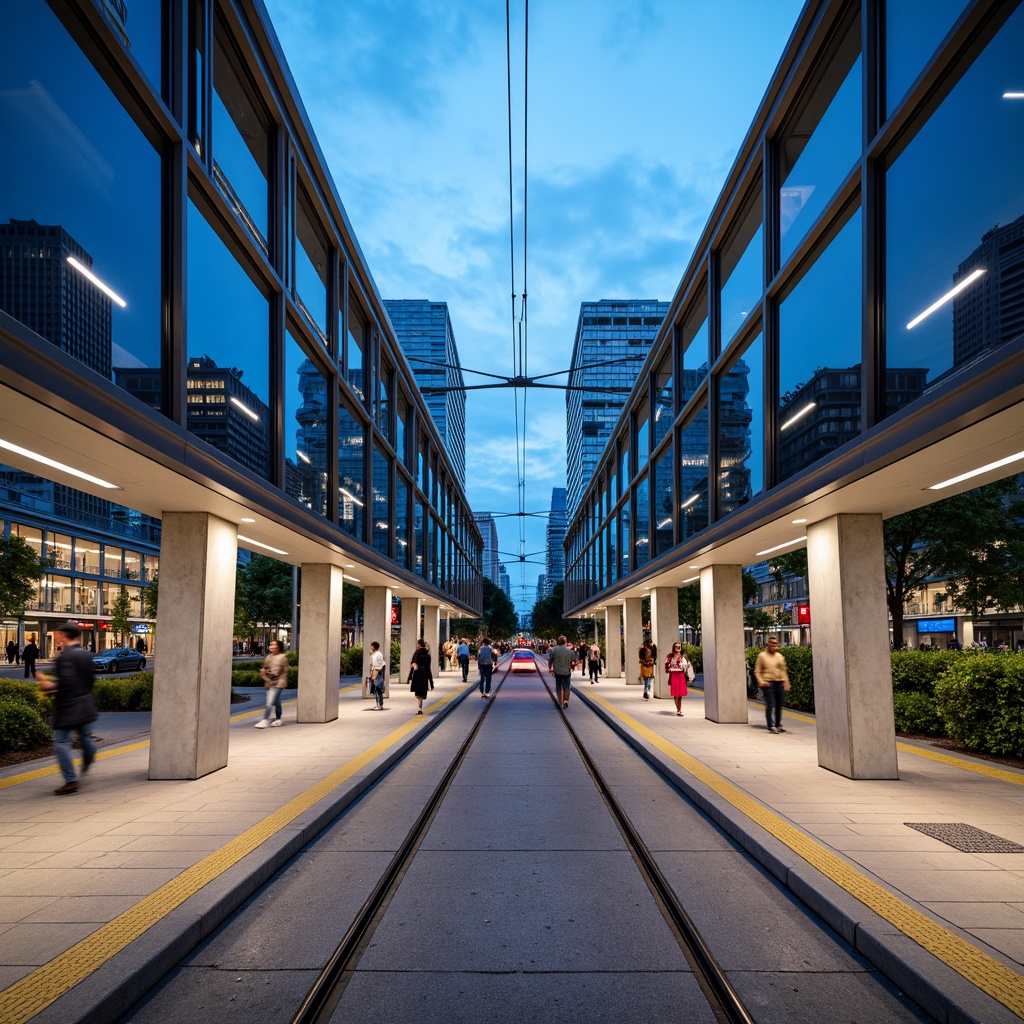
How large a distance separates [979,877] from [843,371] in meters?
5.91

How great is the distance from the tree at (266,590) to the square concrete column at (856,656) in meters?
39.9

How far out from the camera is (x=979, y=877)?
19.0 feet

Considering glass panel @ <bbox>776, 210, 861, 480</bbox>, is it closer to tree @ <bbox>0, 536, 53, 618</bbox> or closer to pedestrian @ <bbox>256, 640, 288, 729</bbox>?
pedestrian @ <bbox>256, 640, 288, 729</bbox>

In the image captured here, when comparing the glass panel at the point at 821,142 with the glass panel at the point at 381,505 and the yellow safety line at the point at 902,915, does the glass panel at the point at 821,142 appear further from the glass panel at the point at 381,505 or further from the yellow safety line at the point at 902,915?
the glass panel at the point at 381,505

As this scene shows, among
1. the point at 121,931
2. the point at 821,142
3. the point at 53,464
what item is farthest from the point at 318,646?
→ the point at 821,142

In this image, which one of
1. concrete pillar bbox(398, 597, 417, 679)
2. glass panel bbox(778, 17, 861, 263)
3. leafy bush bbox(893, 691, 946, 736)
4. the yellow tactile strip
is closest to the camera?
the yellow tactile strip

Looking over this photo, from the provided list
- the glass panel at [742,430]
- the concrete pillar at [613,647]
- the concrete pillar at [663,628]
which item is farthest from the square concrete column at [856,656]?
the concrete pillar at [613,647]

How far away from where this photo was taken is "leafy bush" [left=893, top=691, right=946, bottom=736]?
14211 mm

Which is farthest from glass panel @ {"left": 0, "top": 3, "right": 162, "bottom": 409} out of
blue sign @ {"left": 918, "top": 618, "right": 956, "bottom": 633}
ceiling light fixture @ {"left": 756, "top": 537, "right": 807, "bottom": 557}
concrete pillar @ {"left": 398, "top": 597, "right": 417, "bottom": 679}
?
blue sign @ {"left": 918, "top": 618, "right": 956, "bottom": 633}

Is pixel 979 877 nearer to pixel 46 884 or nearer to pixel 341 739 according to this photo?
pixel 46 884

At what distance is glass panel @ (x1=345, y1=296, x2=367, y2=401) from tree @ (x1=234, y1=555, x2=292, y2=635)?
29.1 meters

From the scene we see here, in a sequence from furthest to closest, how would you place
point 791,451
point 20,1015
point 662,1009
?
point 791,451 → point 662,1009 → point 20,1015

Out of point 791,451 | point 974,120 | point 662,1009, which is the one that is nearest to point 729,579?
point 791,451

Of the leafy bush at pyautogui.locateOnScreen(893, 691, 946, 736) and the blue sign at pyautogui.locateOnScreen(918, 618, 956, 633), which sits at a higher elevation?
the blue sign at pyautogui.locateOnScreen(918, 618, 956, 633)
